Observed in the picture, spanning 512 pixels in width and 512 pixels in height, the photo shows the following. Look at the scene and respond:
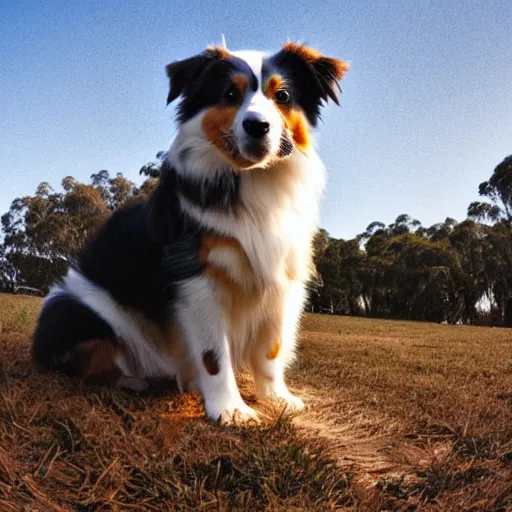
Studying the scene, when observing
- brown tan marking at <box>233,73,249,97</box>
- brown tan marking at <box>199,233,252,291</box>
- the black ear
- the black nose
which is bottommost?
brown tan marking at <box>199,233,252,291</box>

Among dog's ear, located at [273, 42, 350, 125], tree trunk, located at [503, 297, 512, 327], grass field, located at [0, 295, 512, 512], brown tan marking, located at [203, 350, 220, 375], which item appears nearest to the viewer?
grass field, located at [0, 295, 512, 512]

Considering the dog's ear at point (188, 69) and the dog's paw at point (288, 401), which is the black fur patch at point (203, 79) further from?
the dog's paw at point (288, 401)

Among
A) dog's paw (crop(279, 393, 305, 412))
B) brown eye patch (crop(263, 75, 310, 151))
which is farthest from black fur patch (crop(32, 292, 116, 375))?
brown eye patch (crop(263, 75, 310, 151))

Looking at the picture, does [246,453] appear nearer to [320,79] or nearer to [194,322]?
[194,322]

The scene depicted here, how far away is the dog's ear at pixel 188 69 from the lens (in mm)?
3381

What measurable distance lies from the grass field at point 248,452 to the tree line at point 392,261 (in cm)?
2021

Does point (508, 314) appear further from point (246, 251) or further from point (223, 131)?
point (223, 131)

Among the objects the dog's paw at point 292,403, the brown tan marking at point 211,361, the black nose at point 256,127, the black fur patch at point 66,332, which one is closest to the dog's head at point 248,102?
the black nose at point 256,127

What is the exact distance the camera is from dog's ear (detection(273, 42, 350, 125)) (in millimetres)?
3455

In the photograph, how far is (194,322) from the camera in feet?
11.0

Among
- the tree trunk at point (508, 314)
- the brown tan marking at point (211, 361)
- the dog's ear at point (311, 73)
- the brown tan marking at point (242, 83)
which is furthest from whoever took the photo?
the tree trunk at point (508, 314)

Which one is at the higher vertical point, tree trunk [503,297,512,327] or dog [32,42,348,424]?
tree trunk [503,297,512,327]

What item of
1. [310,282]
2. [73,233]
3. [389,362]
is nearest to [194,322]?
[310,282]

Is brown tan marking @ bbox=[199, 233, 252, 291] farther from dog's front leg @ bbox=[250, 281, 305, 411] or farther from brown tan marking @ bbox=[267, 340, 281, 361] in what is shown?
brown tan marking @ bbox=[267, 340, 281, 361]
